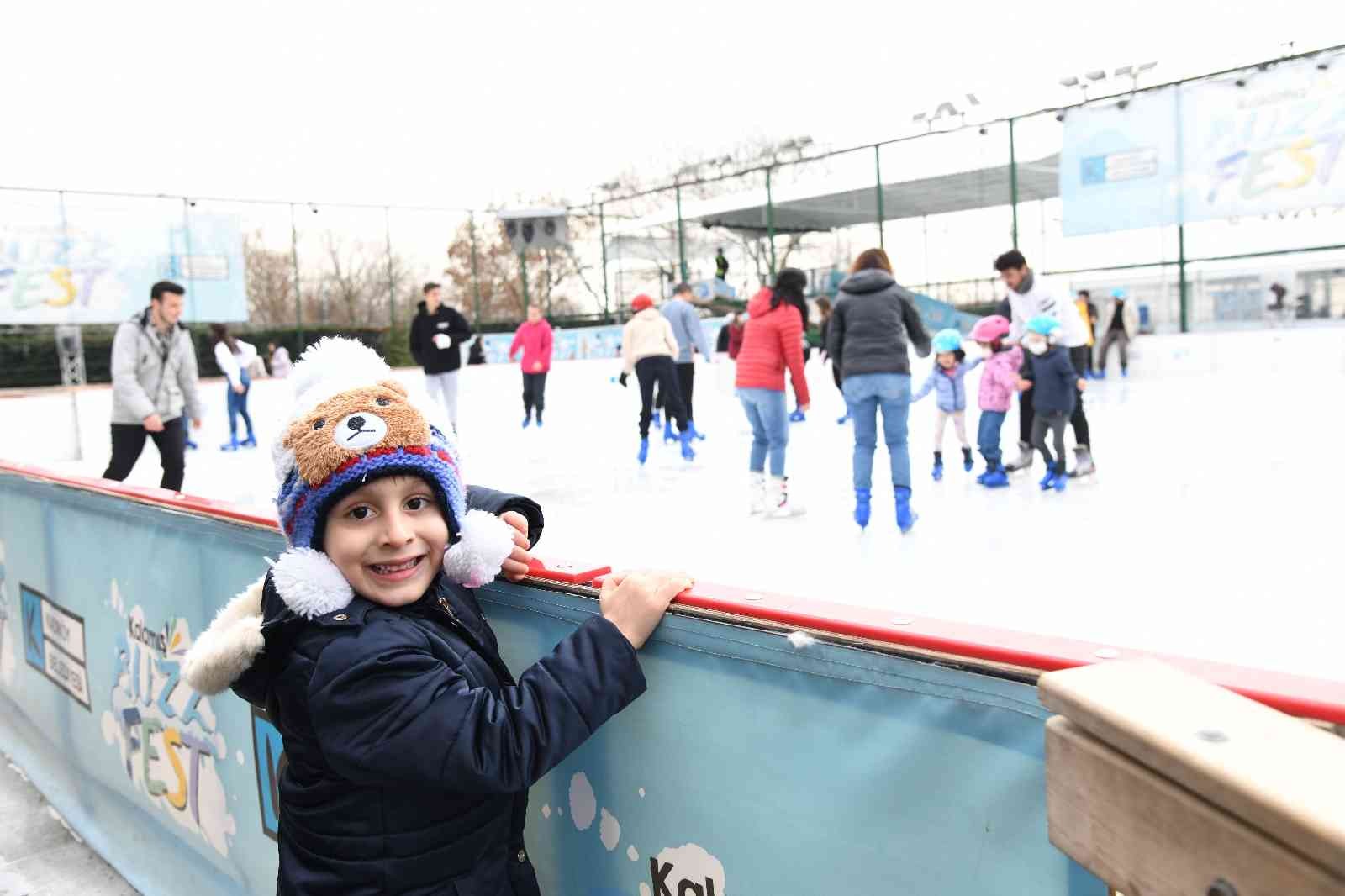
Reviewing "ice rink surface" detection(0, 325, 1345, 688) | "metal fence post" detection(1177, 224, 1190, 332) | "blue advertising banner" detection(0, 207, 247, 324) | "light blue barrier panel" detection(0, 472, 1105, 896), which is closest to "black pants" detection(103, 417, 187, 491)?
"ice rink surface" detection(0, 325, 1345, 688)

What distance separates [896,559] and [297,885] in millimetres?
3700

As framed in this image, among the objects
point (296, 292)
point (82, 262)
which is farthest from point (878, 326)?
point (296, 292)

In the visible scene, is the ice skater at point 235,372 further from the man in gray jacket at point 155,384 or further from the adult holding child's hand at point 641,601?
the adult holding child's hand at point 641,601

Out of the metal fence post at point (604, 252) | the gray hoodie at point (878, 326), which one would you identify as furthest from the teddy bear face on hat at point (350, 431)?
the metal fence post at point (604, 252)

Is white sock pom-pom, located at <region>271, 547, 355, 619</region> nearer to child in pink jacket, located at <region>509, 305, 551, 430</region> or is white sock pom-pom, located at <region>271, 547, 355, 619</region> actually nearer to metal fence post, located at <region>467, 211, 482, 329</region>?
child in pink jacket, located at <region>509, 305, 551, 430</region>

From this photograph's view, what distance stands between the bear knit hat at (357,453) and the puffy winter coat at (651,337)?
7.34 metres

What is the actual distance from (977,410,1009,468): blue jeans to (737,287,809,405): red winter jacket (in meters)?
1.45

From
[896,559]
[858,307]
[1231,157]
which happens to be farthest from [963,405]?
[1231,157]

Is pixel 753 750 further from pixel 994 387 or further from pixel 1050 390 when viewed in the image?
pixel 994 387

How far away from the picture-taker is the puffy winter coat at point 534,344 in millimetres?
11023

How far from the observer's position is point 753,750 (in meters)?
1.16

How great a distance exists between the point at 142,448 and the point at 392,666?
511cm

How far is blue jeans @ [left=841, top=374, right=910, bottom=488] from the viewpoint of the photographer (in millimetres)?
5445

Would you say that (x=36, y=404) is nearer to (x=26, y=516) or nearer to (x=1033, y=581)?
(x=26, y=516)
